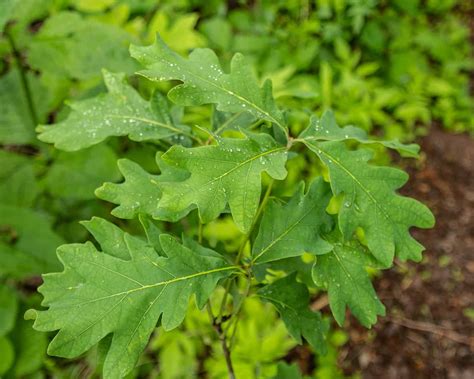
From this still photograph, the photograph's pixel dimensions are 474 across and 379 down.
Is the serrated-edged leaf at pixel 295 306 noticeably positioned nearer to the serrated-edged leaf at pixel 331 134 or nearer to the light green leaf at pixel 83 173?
the serrated-edged leaf at pixel 331 134

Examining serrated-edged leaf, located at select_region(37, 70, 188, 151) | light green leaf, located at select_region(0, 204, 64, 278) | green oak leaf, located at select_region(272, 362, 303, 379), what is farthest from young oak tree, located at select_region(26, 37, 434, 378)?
light green leaf, located at select_region(0, 204, 64, 278)

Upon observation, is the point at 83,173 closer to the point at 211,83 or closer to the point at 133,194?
the point at 133,194

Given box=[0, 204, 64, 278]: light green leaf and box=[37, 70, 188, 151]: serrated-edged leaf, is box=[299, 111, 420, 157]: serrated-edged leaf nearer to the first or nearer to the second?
box=[37, 70, 188, 151]: serrated-edged leaf

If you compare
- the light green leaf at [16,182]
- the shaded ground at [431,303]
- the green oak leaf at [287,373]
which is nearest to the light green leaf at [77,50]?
the light green leaf at [16,182]

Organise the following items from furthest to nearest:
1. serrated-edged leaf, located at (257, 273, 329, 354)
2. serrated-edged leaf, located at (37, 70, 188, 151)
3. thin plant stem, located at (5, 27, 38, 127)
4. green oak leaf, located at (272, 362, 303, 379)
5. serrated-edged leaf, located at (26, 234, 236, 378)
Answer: thin plant stem, located at (5, 27, 38, 127)
green oak leaf, located at (272, 362, 303, 379)
serrated-edged leaf, located at (37, 70, 188, 151)
serrated-edged leaf, located at (257, 273, 329, 354)
serrated-edged leaf, located at (26, 234, 236, 378)

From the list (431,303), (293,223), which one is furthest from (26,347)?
(431,303)
